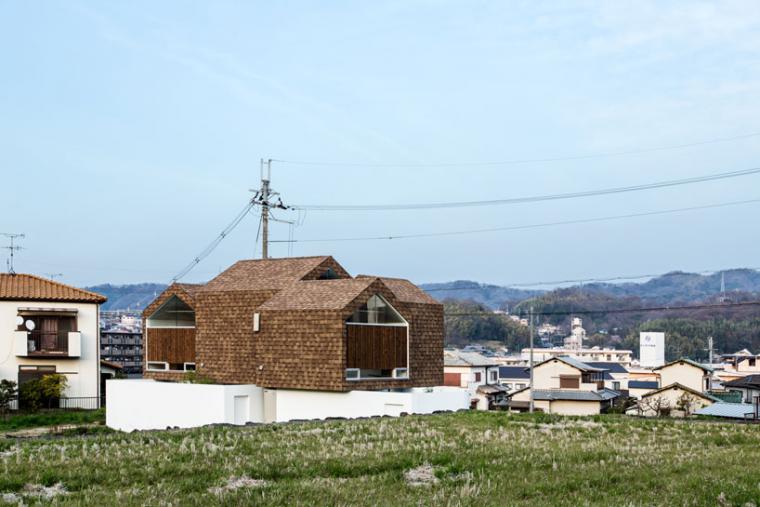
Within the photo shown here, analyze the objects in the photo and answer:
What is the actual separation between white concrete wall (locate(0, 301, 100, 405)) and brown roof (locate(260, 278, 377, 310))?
1435 centimetres

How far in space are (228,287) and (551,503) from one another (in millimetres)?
28542

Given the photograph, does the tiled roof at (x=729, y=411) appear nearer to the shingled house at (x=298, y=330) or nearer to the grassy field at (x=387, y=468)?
the shingled house at (x=298, y=330)

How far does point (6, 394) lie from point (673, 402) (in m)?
40.7

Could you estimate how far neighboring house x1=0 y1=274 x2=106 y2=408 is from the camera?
43094 millimetres

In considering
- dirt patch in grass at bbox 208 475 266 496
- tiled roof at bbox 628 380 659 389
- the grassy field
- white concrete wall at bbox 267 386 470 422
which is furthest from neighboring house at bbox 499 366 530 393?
dirt patch in grass at bbox 208 475 266 496

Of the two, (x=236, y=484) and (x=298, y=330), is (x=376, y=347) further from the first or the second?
(x=236, y=484)

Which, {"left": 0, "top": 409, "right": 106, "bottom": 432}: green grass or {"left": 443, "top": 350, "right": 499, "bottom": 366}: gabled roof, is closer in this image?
{"left": 0, "top": 409, "right": 106, "bottom": 432}: green grass

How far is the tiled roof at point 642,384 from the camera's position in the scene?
75494mm

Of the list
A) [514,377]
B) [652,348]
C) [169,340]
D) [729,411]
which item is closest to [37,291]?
[169,340]

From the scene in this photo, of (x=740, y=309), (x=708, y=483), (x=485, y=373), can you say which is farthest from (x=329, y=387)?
(x=740, y=309)

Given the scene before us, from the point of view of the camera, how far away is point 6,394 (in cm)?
3956

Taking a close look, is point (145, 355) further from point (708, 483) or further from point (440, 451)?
point (708, 483)

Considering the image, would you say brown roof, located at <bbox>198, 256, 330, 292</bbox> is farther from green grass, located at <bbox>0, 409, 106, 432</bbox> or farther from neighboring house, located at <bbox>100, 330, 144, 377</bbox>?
neighboring house, located at <bbox>100, 330, 144, 377</bbox>

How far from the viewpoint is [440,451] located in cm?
1638
